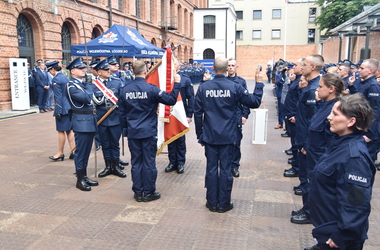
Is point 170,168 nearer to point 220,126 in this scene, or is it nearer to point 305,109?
point 220,126

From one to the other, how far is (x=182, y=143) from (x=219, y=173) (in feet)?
6.73

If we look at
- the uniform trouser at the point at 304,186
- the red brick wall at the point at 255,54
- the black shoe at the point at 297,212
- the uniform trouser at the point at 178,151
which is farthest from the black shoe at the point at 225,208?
the red brick wall at the point at 255,54

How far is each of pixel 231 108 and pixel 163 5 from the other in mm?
29887

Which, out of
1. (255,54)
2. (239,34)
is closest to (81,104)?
(255,54)

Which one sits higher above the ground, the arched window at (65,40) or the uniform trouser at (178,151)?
the arched window at (65,40)

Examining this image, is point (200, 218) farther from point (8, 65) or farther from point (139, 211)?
point (8, 65)

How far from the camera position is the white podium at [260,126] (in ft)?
29.0

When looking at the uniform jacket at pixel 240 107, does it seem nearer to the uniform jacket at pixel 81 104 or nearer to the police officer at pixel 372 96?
the police officer at pixel 372 96

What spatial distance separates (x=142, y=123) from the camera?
4.98 metres

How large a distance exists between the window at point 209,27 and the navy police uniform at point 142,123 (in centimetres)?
4425

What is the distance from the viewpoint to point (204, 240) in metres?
4.00

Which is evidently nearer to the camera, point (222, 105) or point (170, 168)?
point (222, 105)

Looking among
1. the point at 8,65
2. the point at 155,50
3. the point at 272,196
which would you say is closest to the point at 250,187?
the point at 272,196

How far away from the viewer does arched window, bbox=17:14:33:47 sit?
14508 millimetres
